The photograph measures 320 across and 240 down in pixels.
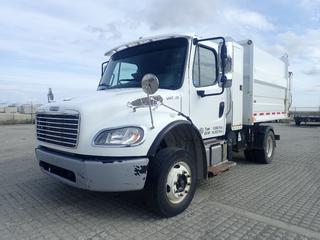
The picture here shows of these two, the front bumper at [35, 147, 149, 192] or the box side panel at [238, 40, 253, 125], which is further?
the box side panel at [238, 40, 253, 125]

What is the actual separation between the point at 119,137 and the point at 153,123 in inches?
20.4

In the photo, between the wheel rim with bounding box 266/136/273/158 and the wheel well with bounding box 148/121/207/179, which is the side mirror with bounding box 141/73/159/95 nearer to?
Answer: the wheel well with bounding box 148/121/207/179

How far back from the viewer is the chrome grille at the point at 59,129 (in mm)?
4520

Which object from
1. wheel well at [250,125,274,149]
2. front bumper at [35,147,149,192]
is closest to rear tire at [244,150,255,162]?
wheel well at [250,125,274,149]

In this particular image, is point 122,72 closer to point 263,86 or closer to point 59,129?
point 59,129

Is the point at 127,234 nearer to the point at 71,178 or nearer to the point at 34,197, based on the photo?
the point at 71,178

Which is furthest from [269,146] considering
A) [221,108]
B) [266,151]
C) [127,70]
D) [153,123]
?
[153,123]

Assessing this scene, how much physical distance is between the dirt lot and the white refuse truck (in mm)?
432

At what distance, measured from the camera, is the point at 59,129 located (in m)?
4.83

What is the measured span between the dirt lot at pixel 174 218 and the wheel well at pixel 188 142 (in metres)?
0.63

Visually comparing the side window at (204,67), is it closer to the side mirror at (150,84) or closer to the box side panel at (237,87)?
the box side panel at (237,87)

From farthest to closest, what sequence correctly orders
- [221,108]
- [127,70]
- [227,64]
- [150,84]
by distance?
[221,108], [127,70], [227,64], [150,84]

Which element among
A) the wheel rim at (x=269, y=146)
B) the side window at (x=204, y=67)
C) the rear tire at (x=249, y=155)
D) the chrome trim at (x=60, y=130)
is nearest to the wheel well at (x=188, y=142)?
the side window at (x=204, y=67)

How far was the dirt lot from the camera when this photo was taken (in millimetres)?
4207
